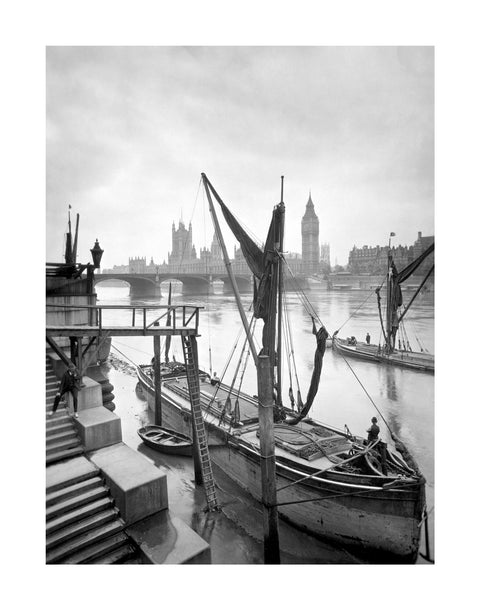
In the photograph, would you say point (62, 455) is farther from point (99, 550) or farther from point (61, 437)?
point (99, 550)

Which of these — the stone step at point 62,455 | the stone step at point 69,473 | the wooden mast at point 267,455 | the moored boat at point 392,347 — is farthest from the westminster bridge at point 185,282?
the wooden mast at point 267,455

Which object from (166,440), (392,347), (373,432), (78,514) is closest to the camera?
(78,514)

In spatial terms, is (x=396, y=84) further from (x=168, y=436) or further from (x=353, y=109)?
(x=168, y=436)

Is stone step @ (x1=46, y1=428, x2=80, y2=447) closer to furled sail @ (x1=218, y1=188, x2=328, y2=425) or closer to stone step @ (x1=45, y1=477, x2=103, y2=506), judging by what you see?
stone step @ (x1=45, y1=477, x2=103, y2=506)

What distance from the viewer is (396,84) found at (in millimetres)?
5695

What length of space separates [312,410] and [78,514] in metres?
13.0

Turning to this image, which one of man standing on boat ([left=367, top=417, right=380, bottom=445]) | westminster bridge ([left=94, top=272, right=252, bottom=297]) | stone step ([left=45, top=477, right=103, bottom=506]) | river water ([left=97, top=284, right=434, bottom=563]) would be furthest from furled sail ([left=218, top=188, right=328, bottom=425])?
westminster bridge ([left=94, top=272, right=252, bottom=297])

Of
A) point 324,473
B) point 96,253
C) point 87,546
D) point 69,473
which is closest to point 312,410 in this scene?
point 324,473

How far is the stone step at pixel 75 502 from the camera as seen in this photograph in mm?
5105

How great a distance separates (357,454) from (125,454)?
454cm

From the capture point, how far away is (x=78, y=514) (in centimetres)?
511
